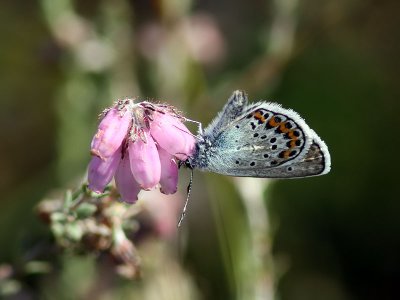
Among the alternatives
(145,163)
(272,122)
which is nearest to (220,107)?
(272,122)

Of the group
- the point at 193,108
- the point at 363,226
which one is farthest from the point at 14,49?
the point at 363,226

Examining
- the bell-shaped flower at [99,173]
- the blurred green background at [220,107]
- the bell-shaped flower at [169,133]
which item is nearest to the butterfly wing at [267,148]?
the bell-shaped flower at [169,133]

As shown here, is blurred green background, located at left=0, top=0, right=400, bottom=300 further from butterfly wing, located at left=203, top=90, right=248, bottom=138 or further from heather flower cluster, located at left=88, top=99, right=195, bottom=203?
heather flower cluster, located at left=88, top=99, right=195, bottom=203

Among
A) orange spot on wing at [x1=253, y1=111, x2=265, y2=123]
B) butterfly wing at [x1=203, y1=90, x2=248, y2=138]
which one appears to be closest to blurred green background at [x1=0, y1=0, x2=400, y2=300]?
butterfly wing at [x1=203, y1=90, x2=248, y2=138]

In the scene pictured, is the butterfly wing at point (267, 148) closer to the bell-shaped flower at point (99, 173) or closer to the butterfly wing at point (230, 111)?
the butterfly wing at point (230, 111)

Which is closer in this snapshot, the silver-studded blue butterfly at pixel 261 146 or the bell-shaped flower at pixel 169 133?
the bell-shaped flower at pixel 169 133

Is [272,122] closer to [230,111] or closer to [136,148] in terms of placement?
[230,111]

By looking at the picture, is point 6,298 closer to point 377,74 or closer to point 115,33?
point 115,33
